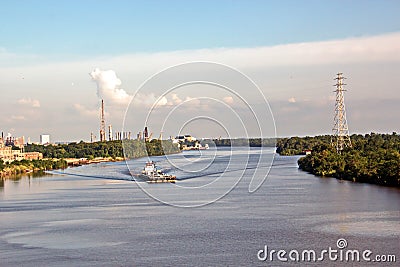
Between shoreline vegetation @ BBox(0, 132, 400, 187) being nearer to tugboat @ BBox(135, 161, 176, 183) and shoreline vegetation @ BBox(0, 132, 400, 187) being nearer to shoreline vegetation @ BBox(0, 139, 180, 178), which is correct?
shoreline vegetation @ BBox(0, 139, 180, 178)

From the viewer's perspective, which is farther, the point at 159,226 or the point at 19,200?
the point at 19,200

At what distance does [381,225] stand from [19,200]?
23.8 ft

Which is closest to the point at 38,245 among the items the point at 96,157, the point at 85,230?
the point at 85,230

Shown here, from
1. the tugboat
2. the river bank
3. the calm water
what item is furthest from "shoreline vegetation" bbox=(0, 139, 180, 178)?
the calm water

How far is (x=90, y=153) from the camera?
35.2 metres

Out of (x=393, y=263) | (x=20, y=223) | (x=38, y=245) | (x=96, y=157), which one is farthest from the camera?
(x=96, y=157)

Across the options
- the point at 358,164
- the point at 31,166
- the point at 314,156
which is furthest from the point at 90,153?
the point at 358,164

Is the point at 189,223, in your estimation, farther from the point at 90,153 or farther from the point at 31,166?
the point at 90,153

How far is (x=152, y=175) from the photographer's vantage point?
17.8 metres

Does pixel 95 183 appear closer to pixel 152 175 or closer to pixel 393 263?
pixel 152 175

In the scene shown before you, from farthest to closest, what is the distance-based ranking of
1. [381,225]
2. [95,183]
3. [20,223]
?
[95,183]
[20,223]
[381,225]

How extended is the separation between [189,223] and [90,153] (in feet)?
87.8

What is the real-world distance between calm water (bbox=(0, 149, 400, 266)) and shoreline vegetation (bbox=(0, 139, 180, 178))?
36.1 ft

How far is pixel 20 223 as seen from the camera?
938 centimetres
